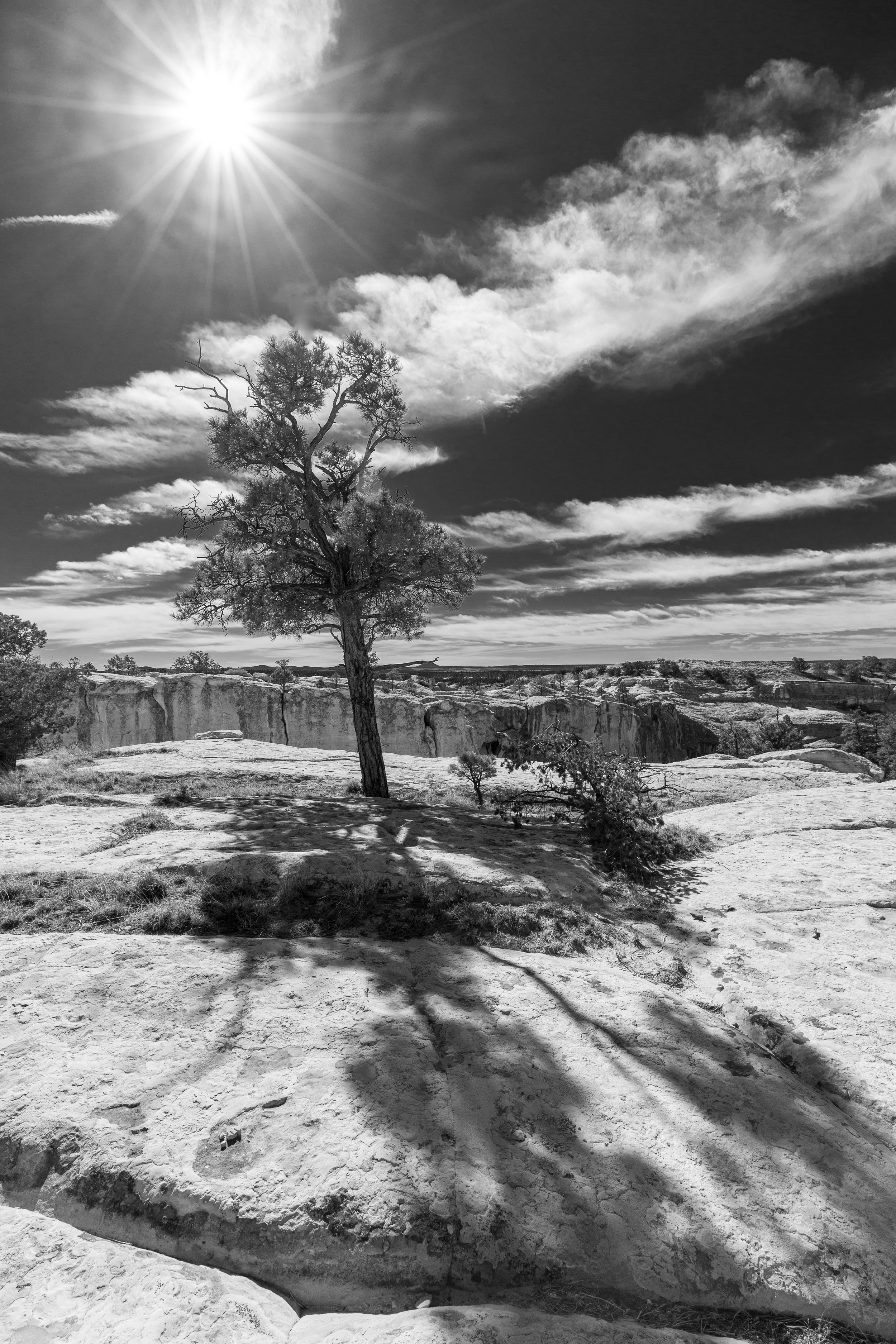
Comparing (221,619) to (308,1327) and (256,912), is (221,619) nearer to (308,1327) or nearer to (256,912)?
(256,912)

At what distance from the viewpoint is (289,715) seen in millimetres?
39781

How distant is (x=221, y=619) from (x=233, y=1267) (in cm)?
1008

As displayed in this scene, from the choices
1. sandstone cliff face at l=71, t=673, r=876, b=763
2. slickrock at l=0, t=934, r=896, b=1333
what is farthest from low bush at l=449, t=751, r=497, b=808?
sandstone cliff face at l=71, t=673, r=876, b=763

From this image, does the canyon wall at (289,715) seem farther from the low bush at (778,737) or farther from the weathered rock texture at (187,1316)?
the weathered rock texture at (187,1316)

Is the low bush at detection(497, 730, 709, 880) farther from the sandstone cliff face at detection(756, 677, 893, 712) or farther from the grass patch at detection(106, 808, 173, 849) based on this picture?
the sandstone cliff face at detection(756, 677, 893, 712)

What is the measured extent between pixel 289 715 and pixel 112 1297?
39.2m

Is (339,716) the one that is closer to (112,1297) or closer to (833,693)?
(112,1297)

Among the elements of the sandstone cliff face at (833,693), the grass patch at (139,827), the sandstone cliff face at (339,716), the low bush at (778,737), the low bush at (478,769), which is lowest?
the sandstone cliff face at (833,693)

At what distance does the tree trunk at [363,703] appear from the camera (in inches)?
428

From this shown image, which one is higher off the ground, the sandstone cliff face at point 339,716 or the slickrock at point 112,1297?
the slickrock at point 112,1297

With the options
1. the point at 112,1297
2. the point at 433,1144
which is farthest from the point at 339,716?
the point at 112,1297

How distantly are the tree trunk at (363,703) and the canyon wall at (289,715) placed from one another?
25.4 meters

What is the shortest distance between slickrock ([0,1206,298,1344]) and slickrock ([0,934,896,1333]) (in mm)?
119

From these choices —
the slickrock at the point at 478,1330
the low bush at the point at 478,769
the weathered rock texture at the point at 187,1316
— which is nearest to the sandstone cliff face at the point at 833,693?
the low bush at the point at 478,769
